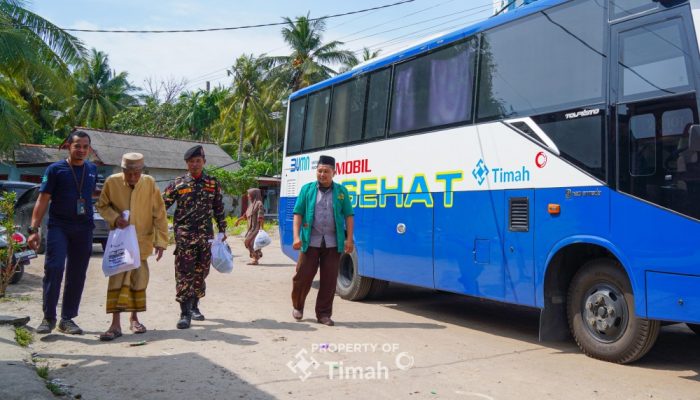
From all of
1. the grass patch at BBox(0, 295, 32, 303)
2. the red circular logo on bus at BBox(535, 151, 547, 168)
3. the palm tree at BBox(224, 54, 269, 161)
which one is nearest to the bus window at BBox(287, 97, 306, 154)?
the grass patch at BBox(0, 295, 32, 303)

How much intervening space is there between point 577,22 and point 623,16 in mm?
532

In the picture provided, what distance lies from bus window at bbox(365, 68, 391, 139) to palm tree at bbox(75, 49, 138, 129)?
1769 inches

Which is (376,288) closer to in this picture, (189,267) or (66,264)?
(189,267)

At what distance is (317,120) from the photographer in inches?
440

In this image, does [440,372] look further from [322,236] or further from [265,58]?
[265,58]

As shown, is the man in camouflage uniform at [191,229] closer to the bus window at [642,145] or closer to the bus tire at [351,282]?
the bus tire at [351,282]

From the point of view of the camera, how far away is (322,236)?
7.88 metres

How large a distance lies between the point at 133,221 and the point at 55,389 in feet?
7.69

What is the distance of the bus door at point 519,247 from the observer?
675cm

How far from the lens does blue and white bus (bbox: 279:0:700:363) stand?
553 centimetres

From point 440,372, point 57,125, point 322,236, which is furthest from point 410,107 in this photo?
point 57,125

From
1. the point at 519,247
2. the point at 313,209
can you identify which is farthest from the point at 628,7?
the point at 313,209

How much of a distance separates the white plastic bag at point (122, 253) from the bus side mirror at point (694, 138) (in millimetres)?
5022

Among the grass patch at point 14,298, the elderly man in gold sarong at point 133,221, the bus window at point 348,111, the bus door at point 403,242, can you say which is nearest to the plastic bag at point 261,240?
the bus window at point 348,111
